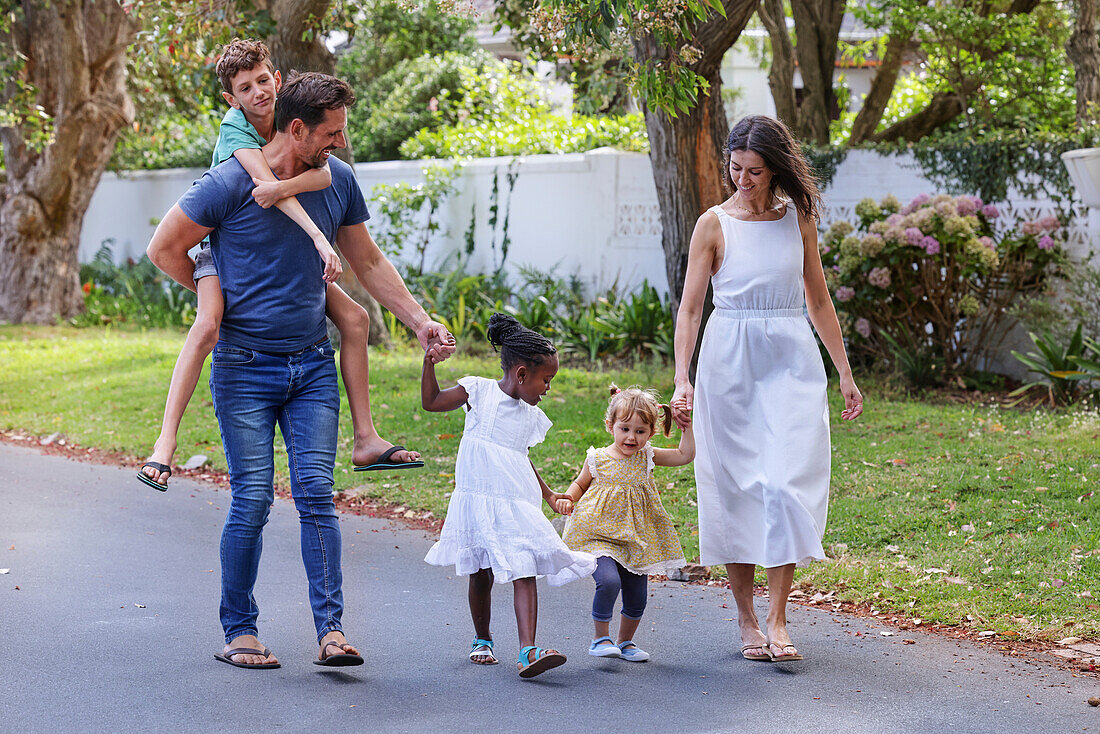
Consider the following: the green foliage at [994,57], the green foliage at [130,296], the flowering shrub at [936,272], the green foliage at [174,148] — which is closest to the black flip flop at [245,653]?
the flowering shrub at [936,272]

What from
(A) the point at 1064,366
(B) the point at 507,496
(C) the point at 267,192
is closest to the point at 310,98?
(C) the point at 267,192

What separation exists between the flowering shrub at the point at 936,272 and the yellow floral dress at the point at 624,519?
561 cm

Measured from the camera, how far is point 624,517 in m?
4.62

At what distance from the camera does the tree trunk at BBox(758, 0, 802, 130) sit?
44.0 feet

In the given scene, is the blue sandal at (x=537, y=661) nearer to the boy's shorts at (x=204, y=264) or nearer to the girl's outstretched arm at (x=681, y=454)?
the girl's outstretched arm at (x=681, y=454)

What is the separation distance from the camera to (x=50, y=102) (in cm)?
1616

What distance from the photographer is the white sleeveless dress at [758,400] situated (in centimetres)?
464

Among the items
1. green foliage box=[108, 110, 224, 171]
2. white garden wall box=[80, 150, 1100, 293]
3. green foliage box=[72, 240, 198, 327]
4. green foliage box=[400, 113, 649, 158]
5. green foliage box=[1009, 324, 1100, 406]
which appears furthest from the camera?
green foliage box=[108, 110, 224, 171]

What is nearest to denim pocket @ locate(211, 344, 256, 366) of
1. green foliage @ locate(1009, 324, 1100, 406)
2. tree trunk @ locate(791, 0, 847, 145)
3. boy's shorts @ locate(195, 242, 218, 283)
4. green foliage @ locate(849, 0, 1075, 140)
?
boy's shorts @ locate(195, 242, 218, 283)

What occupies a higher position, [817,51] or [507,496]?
[817,51]

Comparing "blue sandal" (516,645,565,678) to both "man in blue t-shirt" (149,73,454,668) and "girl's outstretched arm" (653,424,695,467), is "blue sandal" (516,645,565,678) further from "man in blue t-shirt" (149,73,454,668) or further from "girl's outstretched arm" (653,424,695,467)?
"girl's outstretched arm" (653,424,695,467)

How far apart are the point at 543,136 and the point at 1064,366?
7.74 m

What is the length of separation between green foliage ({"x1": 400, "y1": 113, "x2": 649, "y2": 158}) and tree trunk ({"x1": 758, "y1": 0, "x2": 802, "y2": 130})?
5.28 ft

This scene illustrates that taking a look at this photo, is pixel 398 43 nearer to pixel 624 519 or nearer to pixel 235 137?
pixel 235 137
